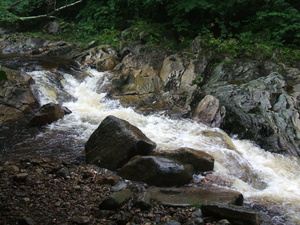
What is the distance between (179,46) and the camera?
42.1ft

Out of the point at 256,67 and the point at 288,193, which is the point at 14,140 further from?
the point at 256,67

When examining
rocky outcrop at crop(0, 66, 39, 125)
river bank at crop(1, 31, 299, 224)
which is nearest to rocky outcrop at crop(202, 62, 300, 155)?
river bank at crop(1, 31, 299, 224)

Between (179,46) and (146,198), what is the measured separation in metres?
9.76

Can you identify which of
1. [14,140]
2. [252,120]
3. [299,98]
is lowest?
[14,140]

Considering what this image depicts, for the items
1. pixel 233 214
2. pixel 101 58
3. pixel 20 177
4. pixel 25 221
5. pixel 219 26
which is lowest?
pixel 20 177

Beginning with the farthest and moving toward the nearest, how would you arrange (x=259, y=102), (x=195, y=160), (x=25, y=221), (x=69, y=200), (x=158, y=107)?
(x=158, y=107), (x=259, y=102), (x=195, y=160), (x=69, y=200), (x=25, y=221)

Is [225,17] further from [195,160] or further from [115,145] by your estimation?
[115,145]

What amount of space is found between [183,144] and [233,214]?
10.7 ft

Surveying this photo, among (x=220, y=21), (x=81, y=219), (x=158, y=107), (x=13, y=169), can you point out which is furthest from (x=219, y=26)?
(x=81, y=219)

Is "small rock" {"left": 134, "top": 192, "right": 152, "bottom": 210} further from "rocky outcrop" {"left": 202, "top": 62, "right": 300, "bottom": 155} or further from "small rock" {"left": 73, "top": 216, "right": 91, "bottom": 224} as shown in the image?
"rocky outcrop" {"left": 202, "top": 62, "right": 300, "bottom": 155}

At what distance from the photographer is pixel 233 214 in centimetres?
389

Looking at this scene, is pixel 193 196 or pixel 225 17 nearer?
pixel 193 196

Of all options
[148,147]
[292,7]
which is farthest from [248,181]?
[292,7]

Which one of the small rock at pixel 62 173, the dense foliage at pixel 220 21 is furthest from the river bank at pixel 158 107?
the dense foliage at pixel 220 21
